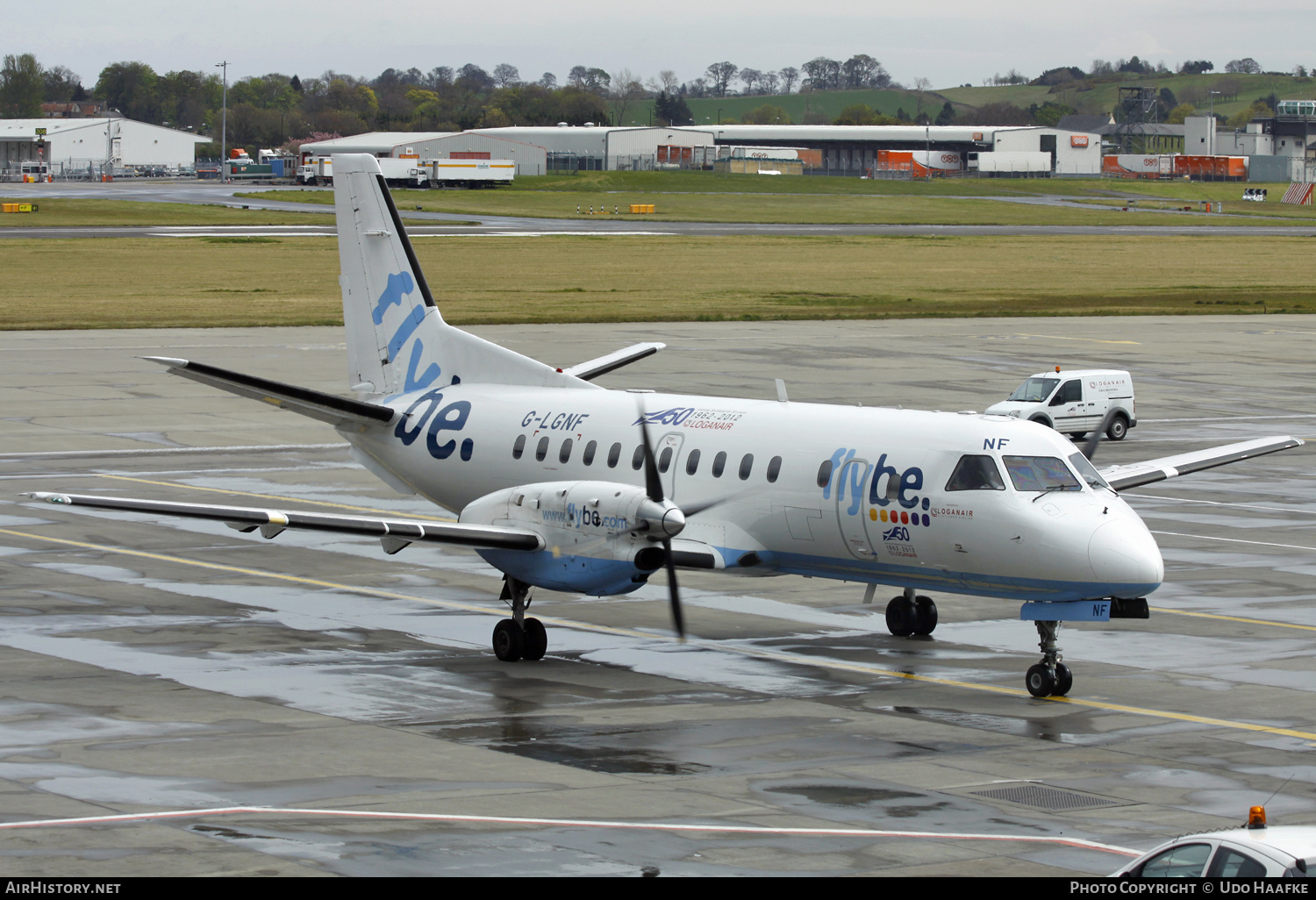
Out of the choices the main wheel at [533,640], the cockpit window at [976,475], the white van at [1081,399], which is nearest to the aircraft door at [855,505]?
the cockpit window at [976,475]

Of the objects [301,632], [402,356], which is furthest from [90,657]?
[402,356]

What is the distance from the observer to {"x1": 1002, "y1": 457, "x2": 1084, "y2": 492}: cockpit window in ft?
66.7

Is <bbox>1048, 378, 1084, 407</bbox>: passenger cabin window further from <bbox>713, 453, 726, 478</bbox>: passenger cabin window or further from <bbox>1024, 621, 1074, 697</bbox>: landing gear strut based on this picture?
<bbox>1024, 621, 1074, 697</bbox>: landing gear strut

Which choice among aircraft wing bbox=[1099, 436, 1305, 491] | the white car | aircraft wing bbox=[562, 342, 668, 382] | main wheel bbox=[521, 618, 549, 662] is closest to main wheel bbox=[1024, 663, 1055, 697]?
aircraft wing bbox=[1099, 436, 1305, 491]

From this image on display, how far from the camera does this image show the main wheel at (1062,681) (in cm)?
2006

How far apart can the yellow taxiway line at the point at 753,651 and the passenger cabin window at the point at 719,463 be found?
2547 millimetres

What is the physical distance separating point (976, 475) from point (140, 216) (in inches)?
5269

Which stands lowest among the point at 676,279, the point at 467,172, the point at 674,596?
the point at 674,596

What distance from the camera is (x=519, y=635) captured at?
861 inches

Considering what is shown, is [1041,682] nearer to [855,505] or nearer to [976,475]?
[976,475]

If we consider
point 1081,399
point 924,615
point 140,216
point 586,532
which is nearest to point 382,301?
point 586,532

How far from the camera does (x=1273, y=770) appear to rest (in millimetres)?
16766

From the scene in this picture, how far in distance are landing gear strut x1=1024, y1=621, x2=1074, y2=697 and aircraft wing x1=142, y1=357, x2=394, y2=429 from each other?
1154cm
